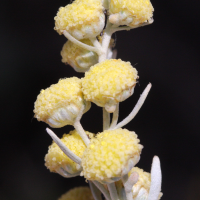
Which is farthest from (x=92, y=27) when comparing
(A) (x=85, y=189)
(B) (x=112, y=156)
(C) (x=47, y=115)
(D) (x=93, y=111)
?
(D) (x=93, y=111)

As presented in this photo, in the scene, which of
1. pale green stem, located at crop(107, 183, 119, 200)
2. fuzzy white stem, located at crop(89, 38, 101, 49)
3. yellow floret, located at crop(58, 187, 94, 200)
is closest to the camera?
pale green stem, located at crop(107, 183, 119, 200)

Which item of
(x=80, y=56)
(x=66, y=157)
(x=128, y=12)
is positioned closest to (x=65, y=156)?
(x=66, y=157)

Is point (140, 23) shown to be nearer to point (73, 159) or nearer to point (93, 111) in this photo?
point (73, 159)

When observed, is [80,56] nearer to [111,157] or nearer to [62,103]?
[62,103]

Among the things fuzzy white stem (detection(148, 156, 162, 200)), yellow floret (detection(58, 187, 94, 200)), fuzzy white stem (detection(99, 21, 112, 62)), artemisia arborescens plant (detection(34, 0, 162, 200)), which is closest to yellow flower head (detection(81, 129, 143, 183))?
artemisia arborescens plant (detection(34, 0, 162, 200))

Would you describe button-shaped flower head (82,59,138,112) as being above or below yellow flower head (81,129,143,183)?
above

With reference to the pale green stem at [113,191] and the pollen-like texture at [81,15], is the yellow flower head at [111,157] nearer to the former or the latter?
the pale green stem at [113,191]

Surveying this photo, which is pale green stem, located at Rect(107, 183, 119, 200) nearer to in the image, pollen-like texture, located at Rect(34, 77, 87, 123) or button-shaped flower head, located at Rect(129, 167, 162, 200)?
button-shaped flower head, located at Rect(129, 167, 162, 200)
